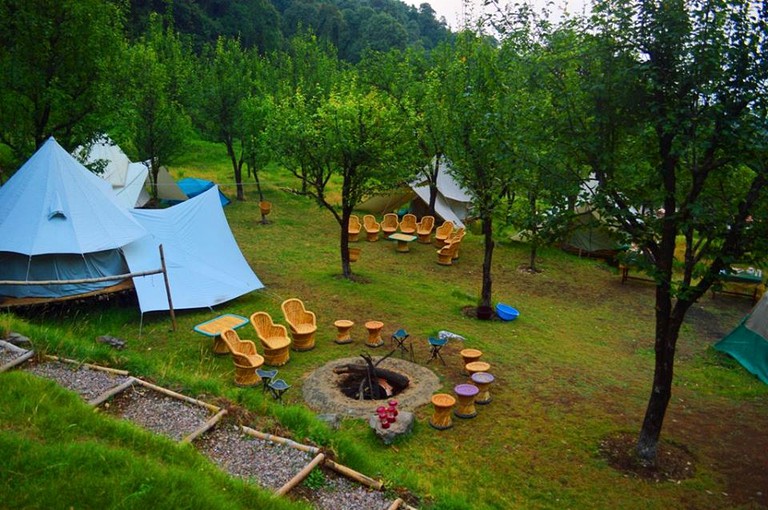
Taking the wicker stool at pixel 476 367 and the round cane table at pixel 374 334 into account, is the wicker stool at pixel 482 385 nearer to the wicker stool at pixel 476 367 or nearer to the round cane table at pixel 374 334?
the wicker stool at pixel 476 367

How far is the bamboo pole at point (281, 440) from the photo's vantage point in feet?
21.8

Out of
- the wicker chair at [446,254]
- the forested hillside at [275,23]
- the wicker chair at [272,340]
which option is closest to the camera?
the wicker chair at [272,340]

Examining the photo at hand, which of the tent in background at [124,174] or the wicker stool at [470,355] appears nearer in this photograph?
the wicker stool at [470,355]

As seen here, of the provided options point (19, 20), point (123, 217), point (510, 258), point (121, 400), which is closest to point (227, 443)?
point (121, 400)

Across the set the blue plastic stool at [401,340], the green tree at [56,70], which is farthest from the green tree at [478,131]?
the green tree at [56,70]

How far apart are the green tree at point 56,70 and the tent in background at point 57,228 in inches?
80.2

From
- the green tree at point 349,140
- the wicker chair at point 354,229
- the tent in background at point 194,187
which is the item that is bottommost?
the wicker chair at point 354,229

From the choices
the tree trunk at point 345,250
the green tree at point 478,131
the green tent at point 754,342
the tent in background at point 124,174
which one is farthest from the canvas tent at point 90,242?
the green tent at point 754,342

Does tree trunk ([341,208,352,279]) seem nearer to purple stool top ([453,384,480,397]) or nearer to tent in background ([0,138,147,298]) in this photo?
tent in background ([0,138,147,298])

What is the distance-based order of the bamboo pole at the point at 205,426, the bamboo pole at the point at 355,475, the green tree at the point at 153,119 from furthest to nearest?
the green tree at the point at 153,119
the bamboo pole at the point at 205,426
the bamboo pole at the point at 355,475

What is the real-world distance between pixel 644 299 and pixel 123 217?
52.3ft

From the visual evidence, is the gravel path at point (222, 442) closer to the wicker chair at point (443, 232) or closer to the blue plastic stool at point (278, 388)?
the blue plastic stool at point (278, 388)

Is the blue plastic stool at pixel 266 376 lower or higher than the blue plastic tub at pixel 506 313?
higher

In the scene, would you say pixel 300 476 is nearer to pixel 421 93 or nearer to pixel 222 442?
pixel 222 442
